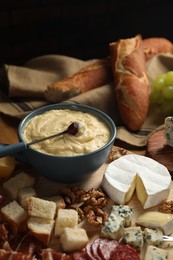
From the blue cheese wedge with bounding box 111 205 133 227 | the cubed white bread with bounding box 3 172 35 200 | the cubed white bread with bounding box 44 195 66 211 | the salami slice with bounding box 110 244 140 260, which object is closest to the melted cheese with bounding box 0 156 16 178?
the cubed white bread with bounding box 3 172 35 200

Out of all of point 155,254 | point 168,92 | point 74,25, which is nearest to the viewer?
point 155,254

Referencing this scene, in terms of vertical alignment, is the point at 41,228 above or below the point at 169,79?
below

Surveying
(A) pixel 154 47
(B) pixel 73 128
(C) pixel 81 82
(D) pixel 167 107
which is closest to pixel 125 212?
(B) pixel 73 128

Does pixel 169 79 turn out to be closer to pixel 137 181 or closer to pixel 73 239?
pixel 137 181

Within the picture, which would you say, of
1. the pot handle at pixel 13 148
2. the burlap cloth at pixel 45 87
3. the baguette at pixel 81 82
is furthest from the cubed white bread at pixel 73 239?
the baguette at pixel 81 82

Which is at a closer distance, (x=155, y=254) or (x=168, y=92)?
(x=155, y=254)

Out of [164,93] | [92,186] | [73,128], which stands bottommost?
[92,186]

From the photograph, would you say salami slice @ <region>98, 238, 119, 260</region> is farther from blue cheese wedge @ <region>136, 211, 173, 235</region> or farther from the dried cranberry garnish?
the dried cranberry garnish
